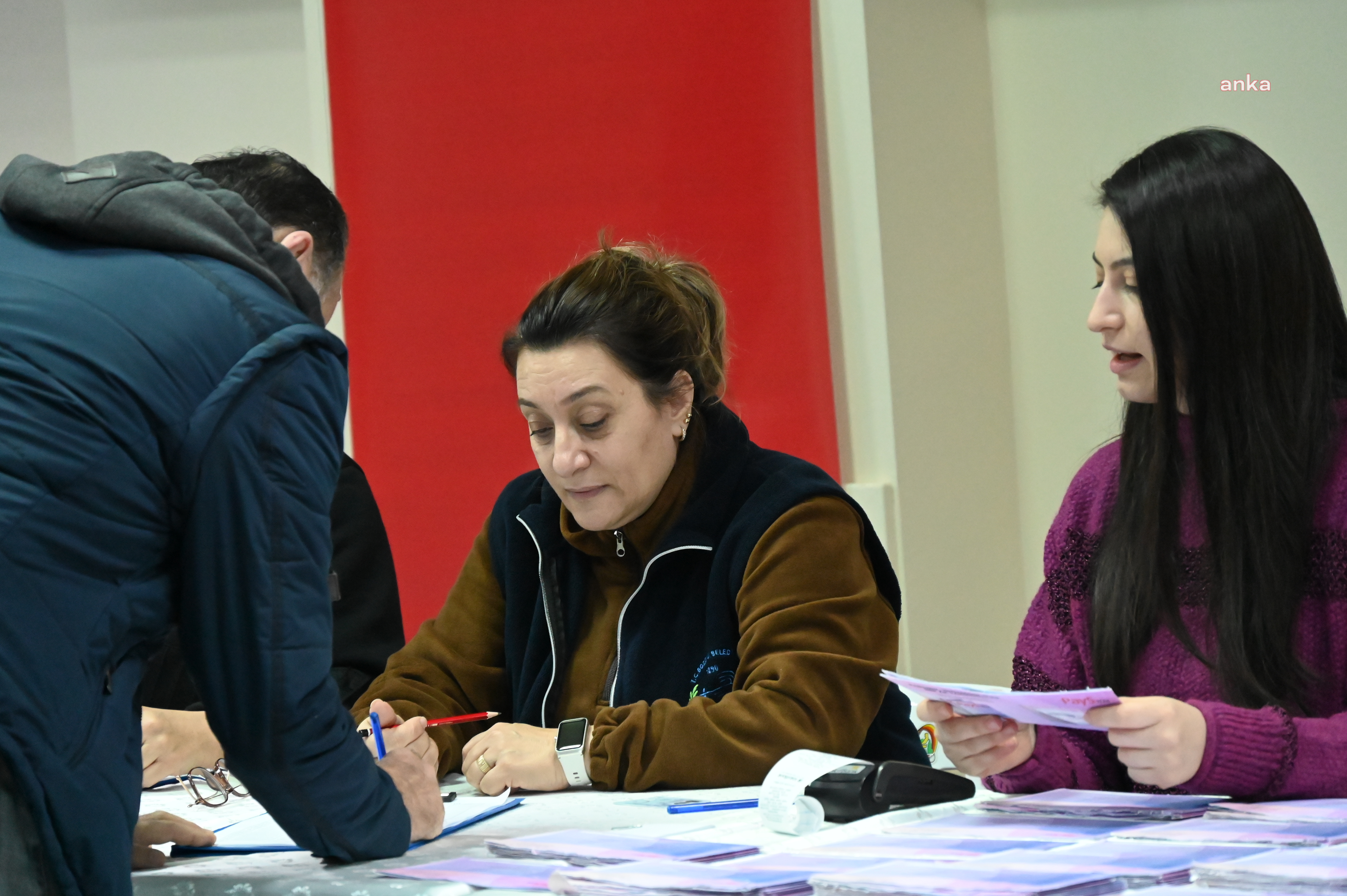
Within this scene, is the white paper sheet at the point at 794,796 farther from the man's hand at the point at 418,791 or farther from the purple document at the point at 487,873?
the man's hand at the point at 418,791

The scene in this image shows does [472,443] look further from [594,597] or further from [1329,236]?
[1329,236]

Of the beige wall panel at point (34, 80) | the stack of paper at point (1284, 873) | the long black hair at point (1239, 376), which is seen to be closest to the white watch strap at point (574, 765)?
the long black hair at point (1239, 376)

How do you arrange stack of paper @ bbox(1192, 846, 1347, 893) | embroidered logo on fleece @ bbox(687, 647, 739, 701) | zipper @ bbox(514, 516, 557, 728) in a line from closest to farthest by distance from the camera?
1. stack of paper @ bbox(1192, 846, 1347, 893)
2. embroidered logo on fleece @ bbox(687, 647, 739, 701)
3. zipper @ bbox(514, 516, 557, 728)

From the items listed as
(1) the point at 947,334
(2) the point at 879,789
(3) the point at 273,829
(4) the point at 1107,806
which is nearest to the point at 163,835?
(3) the point at 273,829

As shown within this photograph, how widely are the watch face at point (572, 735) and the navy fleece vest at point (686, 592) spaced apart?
18 cm

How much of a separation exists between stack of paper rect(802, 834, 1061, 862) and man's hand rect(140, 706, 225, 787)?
3.39 ft

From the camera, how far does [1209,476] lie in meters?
1.72

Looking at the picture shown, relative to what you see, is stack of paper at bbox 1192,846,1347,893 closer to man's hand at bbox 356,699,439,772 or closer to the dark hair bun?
man's hand at bbox 356,699,439,772

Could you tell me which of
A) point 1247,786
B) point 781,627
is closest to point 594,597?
point 781,627

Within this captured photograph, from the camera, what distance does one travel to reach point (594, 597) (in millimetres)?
2275

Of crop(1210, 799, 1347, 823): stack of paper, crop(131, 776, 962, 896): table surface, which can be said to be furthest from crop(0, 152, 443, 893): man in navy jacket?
crop(1210, 799, 1347, 823): stack of paper

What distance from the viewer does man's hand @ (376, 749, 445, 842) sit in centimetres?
152

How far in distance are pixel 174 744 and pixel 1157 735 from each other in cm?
133

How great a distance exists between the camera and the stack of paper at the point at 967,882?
106cm
